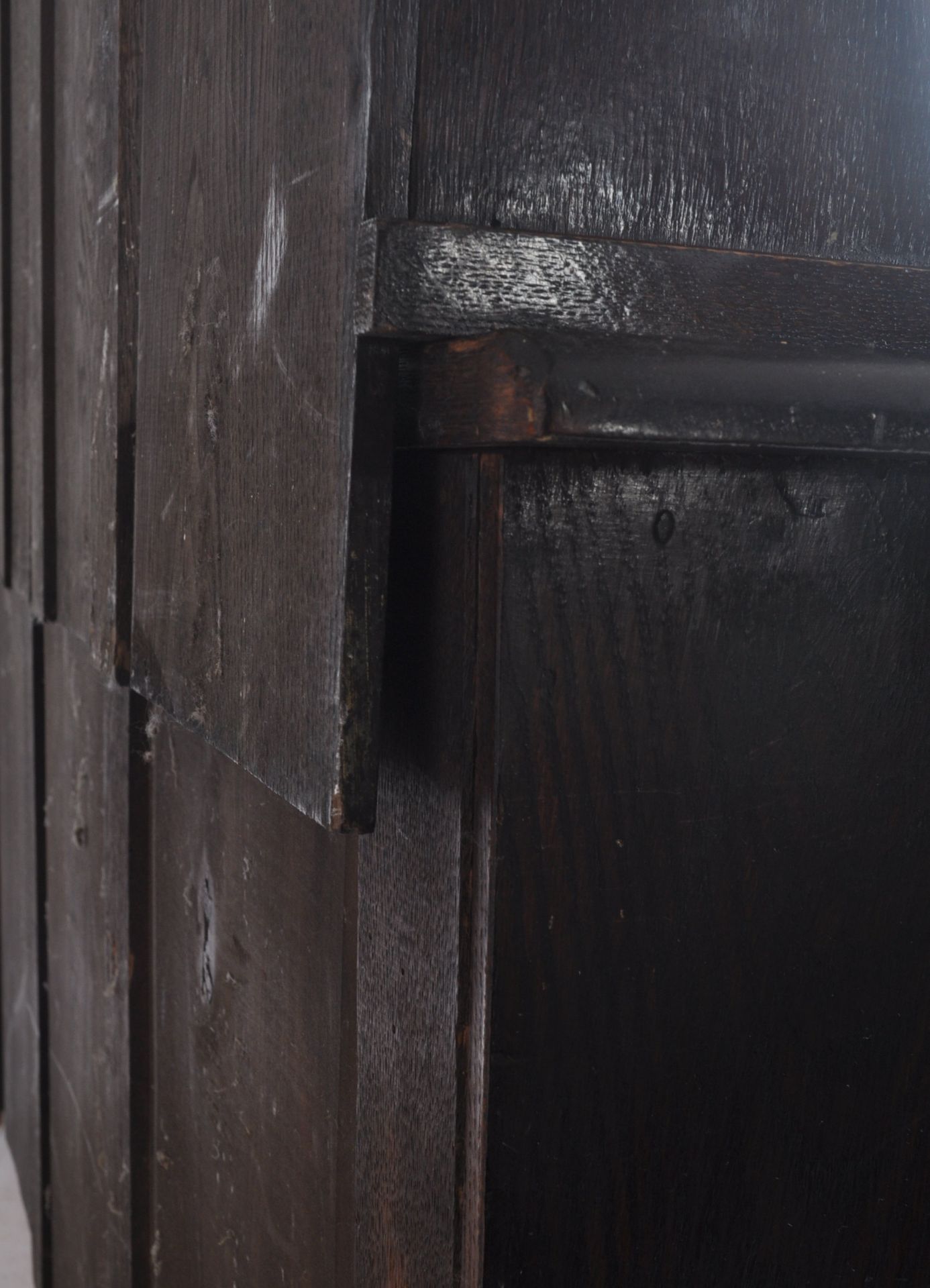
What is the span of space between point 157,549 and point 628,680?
0.45 m

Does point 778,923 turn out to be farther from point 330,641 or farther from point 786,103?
point 786,103

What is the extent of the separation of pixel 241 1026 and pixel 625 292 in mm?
640

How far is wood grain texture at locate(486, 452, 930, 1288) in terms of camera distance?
65 cm

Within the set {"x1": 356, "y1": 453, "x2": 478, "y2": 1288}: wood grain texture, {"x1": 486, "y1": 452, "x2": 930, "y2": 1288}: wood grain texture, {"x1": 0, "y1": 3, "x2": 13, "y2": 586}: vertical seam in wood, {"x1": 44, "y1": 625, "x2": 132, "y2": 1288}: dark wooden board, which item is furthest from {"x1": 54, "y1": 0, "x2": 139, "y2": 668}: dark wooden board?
{"x1": 486, "y1": 452, "x2": 930, "y2": 1288}: wood grain texture

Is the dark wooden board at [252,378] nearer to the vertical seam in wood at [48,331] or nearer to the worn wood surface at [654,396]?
the worn wood surface at [654,396]

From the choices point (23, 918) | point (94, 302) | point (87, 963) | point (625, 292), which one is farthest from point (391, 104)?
point (23, 918)

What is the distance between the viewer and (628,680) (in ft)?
2.18

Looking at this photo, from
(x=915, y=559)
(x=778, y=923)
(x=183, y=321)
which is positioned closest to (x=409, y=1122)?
(x=778, y=923)

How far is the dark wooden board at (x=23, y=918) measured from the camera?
5.84 ft

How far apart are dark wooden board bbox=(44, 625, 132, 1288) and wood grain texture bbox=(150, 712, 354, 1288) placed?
2.5 inches

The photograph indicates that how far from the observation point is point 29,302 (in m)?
1.49

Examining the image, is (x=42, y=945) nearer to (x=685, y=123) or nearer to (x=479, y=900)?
(x=479, y=900)

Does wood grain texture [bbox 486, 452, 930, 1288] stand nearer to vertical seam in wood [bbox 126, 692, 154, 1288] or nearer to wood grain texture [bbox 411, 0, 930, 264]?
wood grain texture [bbox 411, 0, 930, 264]

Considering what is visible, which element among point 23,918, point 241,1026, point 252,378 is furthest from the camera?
point 23,918
